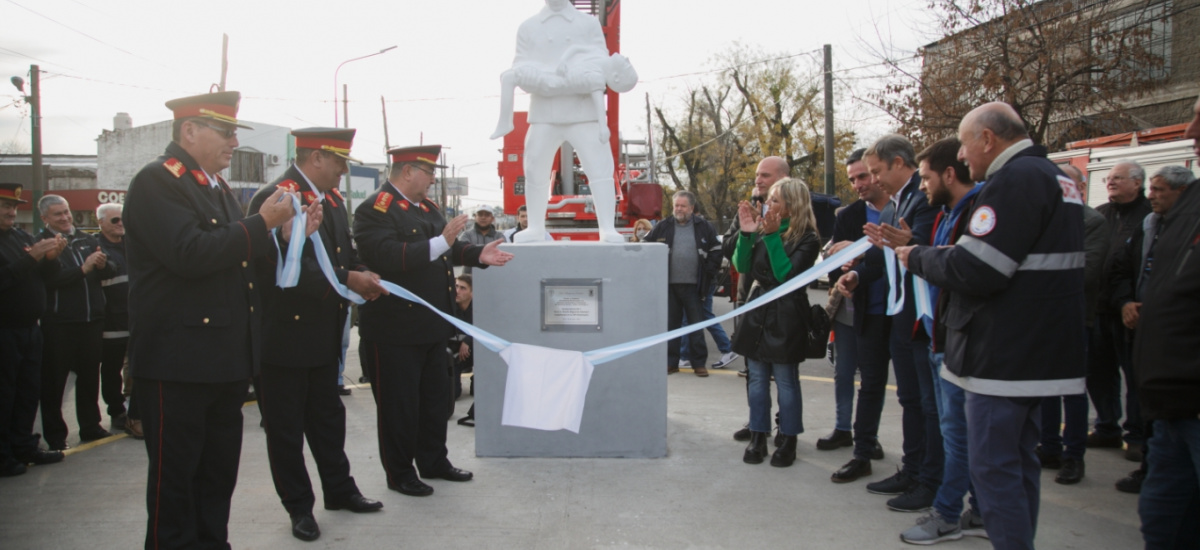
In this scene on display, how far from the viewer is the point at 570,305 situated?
450 cm

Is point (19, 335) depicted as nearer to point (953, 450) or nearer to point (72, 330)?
point (72, 330)

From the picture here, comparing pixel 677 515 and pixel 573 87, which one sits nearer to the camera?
pixel 677 515

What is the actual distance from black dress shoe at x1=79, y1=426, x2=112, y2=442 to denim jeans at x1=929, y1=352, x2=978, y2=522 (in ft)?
17.9

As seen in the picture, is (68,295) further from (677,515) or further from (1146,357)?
(1146,357)

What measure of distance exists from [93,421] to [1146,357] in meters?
6.15

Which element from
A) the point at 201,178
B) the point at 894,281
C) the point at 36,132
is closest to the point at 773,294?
the point at 894,281

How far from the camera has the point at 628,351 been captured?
4.08 metres

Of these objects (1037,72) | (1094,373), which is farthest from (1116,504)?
(1037,72)

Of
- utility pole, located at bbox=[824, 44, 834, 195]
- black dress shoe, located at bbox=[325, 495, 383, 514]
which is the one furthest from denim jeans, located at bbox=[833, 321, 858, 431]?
utility pole, located at bbox=[824, 44, 834, 195]

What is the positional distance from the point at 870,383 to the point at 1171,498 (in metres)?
1.67

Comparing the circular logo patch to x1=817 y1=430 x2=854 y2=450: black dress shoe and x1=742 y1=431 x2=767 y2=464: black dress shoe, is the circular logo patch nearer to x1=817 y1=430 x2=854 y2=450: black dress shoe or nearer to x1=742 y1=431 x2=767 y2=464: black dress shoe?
x1=742 y1=431 x2=767 y2=464: black dress shoe

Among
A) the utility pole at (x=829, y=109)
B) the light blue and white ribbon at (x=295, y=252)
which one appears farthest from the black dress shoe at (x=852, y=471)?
the utility pole at (x=829, y=109)

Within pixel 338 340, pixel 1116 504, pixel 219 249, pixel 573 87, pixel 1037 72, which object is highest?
pixel 1037 72

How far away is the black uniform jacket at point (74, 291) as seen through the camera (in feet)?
16.3
